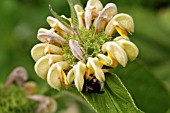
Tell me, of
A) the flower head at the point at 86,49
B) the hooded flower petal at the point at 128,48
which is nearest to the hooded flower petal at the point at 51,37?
the flower head at the point at 86,49

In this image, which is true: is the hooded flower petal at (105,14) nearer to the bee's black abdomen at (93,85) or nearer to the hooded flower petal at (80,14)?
the hooded flower petal at (80,14)

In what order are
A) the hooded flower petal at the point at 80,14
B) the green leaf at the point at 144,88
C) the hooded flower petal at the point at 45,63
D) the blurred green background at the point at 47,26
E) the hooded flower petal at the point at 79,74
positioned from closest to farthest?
the hooded flower petal at the point at 79,74, the hooded flower petal at the point at 45,63, the hooded flower petal at the point at 80,14, the green leaf at the point at 144,88, the blurred green background at the point at 47,26

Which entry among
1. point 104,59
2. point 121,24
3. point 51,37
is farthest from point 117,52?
point 51,37

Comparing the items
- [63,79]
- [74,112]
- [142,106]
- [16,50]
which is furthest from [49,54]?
[16,50]

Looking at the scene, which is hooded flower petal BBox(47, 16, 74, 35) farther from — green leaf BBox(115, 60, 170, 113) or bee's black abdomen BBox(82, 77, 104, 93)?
green leaf BBox(115, 60, 170, 113)

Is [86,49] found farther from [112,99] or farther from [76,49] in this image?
[112,99]

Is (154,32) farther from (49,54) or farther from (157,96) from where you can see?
(49,54)

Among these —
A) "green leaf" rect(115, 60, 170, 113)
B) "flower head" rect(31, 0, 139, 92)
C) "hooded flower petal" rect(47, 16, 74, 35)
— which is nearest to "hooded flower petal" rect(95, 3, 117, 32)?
"flower head" rect(31, 0, 139, 92)
